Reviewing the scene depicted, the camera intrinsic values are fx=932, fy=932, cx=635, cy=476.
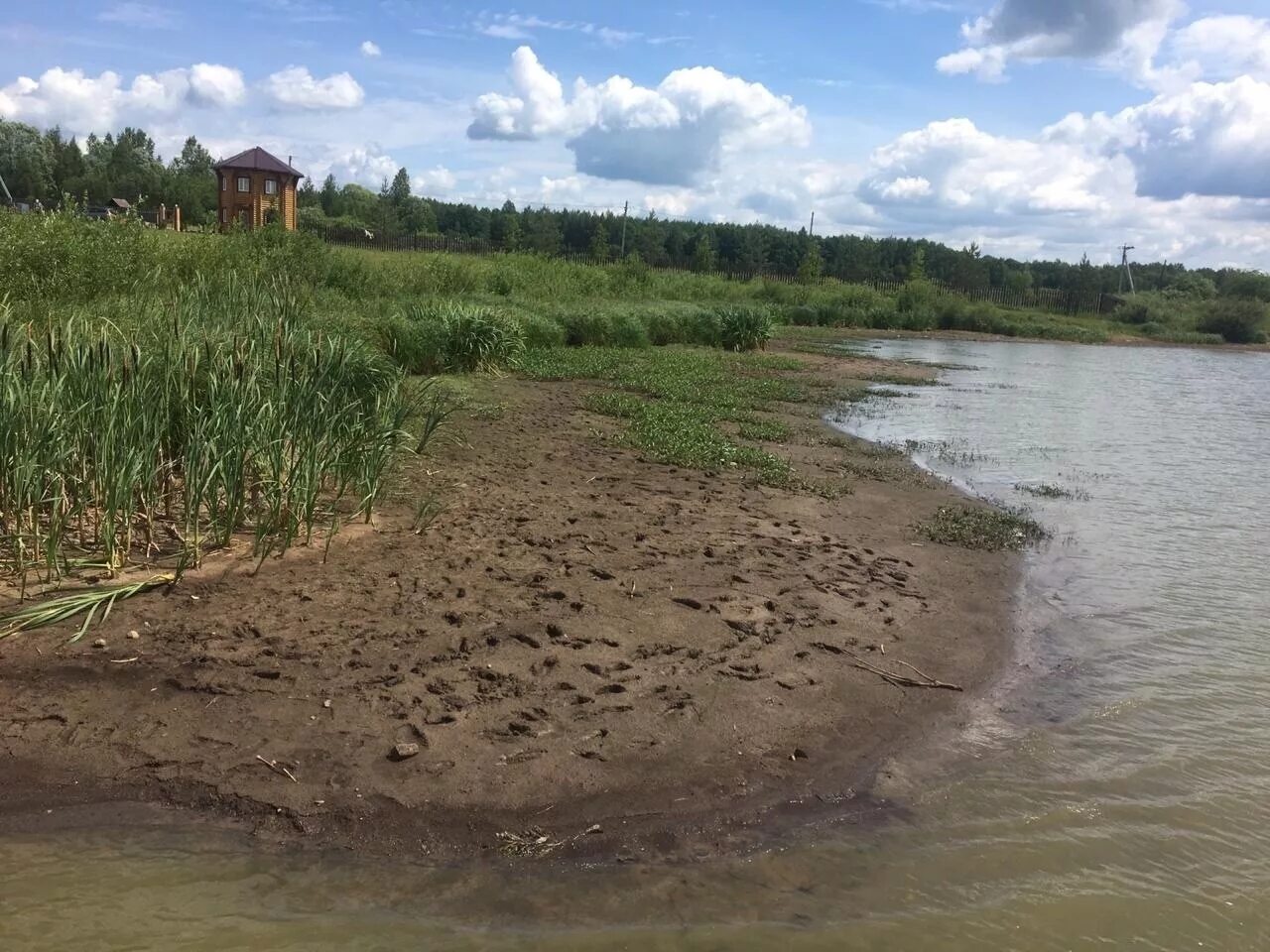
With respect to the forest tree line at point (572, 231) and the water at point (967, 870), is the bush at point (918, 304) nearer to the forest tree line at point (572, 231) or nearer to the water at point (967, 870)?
the forest tree line at point (572, 231)

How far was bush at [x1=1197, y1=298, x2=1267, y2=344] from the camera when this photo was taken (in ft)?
184

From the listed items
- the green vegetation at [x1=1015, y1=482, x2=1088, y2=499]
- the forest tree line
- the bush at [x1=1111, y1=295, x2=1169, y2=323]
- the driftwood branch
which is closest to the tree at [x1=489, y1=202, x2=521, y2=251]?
the forest tree line

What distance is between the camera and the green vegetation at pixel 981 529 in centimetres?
787

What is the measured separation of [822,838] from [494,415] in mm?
8539

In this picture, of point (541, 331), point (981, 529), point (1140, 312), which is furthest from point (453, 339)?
point (1140, 312)

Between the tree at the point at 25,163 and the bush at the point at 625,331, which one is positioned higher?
the tree at the point at 25,163

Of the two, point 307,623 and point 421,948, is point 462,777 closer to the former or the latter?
point 421,948

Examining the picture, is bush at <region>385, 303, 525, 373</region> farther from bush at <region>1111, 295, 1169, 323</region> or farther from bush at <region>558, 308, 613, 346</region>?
bush at <region>1111, 295, 1169, 323</region>

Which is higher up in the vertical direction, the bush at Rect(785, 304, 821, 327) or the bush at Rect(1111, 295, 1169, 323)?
the bush at Rect(1111, 295, 1169, 323)

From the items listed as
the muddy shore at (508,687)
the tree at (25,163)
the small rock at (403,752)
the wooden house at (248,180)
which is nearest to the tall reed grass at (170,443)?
the muddy shore at (508,687)

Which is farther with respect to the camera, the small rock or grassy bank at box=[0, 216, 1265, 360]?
grassy bank at box=[0, 216, 1265, 360]

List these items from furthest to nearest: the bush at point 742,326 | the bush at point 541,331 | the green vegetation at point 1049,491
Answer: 1. the bush at point 742,326
2. the bush at point 541,331
3. the green vegetation at point 1049,491

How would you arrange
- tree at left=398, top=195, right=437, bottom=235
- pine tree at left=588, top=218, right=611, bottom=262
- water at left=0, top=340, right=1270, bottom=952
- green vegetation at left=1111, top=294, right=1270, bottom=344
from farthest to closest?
tree at left=398, top=195, right=437, bottom=235, green vegetation at left=1111, top=294, right=1270, bottom=344, pine tree at left=588, top=218, right=611, bottom=262, water at left=0, top=340, right=1270, bottom=952

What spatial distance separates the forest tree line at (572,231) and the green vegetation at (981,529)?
49620 mm
